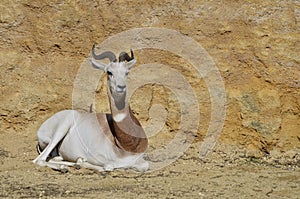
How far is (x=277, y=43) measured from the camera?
356 inches

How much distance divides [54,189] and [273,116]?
3.24 m

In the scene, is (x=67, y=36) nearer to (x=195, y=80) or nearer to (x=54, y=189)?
(x=195, y=80)

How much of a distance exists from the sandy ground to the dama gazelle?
0.64ft

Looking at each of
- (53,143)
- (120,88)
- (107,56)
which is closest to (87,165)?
(53,143)

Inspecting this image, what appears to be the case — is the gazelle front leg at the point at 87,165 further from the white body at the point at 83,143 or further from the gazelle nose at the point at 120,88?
the gazelle nose at the point at 120,88

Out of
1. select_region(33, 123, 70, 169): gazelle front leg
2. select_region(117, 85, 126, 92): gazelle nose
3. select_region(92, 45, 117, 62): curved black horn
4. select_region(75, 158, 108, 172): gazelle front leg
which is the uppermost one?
select_region(92, 45, 117, 62): curved black horn

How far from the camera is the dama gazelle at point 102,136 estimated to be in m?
8.15

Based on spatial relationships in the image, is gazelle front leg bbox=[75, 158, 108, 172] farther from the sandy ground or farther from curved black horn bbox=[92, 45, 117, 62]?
curved black horn bbox=[92, 45, 117, 62]

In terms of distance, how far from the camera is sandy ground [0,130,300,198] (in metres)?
7.19

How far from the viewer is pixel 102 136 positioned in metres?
8.47

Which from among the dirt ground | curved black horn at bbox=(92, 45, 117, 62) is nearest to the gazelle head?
curved black horn at bbox=(92, 45, 117, 62)

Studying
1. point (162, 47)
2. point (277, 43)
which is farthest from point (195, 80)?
point (277, 43)

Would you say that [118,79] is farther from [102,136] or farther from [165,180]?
[165,180]

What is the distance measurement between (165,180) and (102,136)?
1.14 metres
